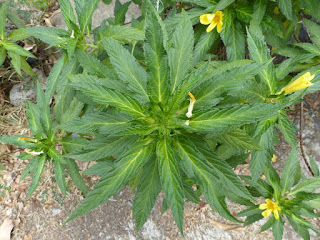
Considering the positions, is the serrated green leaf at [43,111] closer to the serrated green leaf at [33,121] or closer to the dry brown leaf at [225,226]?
the serrated green leaf at [33,121]

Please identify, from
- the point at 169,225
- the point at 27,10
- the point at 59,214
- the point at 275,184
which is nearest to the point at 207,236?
the point at 169,225

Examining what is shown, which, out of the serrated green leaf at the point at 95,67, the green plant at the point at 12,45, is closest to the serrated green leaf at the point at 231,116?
the serrated green leaf at the point at 95,67

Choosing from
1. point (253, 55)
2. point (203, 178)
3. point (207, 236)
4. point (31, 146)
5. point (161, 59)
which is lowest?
point (207, 236)

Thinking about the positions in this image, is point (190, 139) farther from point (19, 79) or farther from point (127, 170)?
point (19, 79)

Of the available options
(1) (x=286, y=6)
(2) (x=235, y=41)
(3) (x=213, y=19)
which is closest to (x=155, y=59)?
(3) (x=213, y=19)

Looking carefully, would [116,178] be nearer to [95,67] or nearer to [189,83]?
[189,83]

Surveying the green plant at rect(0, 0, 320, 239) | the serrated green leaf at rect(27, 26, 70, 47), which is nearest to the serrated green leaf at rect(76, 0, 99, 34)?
the green plant at rect(0, 0, 320, 239)
